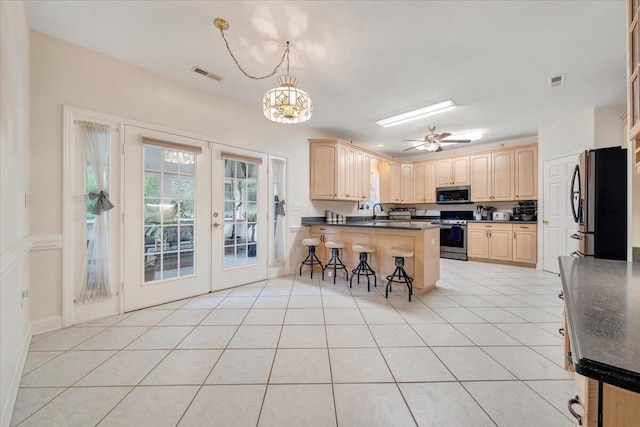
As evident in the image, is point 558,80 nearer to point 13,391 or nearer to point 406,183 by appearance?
point 406,183

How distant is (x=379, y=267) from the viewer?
151 inches

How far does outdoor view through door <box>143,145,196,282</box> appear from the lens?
2865 millimetres

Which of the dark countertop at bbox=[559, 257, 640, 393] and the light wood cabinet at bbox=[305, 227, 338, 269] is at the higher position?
the dark countertop at bbox=[559, 257, 640, 393]

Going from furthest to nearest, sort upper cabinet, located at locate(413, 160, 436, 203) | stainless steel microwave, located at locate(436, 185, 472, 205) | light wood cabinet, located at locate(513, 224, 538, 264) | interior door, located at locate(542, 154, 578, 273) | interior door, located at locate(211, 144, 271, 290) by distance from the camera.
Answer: upper cabinet, located at locate(413, 160, 436, 203)
stainless steel microwave, located at locate(436, 185, 472, 205)
light wood cabinet, located at locate(513, 224, 538, 264)
interior door, located at locate(542, 154, 578, 273)
interior door, located at locate(211, 144, 271, 290)

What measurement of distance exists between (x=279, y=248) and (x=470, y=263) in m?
4.08

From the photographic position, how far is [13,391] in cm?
147

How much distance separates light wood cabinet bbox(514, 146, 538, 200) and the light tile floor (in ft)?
9.43

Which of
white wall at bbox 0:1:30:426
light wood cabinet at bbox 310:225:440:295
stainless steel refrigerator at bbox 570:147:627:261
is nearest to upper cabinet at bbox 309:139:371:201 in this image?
light wood cabinet at bbox 310:225:440:295

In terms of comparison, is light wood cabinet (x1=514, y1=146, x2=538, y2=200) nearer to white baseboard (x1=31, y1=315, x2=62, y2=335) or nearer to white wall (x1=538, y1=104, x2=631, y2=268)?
white wall (x1=538, y1=104, x2=631, y2=268)

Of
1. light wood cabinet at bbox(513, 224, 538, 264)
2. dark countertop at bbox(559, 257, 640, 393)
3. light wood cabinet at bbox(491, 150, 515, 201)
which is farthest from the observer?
light wood cabinet at bbox(491, 150, 515, 201)

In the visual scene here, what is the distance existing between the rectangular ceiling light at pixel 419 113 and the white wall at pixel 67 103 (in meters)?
2.68

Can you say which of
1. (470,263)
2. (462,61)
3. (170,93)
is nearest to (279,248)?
(170,93)

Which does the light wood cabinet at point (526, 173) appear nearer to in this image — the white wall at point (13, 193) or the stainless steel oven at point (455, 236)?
the stainless steel oven at point (455, 236)

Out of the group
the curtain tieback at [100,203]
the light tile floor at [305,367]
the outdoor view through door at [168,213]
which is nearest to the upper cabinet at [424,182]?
the light tile floor at [305,367]
